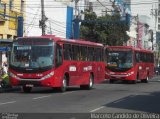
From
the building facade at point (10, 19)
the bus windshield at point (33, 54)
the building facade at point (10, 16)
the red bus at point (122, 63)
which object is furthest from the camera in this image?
the building facade at point (10, 16)

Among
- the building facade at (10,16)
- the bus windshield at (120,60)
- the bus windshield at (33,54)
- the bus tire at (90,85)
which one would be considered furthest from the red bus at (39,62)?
the building facade at (10,16)

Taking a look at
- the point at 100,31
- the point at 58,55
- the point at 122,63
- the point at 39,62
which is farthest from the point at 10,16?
the point at 100,31

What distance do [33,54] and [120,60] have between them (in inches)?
615

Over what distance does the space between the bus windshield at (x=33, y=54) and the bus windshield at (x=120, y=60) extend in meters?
15.0

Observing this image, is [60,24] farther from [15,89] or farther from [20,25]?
[15,89]

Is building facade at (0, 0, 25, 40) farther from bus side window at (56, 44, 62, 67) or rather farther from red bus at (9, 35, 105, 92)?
bus side window at (56, 44, 62, 67)

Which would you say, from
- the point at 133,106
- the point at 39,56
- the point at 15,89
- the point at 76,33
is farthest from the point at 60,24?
the point at 133,106

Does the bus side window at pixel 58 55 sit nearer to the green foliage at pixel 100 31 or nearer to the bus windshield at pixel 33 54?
the bus windshield at pixel 33 54

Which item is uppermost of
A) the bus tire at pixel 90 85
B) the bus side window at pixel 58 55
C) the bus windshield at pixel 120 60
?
the bus side window at pixel 58 55

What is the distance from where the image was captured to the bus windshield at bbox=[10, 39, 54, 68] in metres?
25.6

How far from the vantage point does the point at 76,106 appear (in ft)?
61.0

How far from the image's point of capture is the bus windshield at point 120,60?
131 feet

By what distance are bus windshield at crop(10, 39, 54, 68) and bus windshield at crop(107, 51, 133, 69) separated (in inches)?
589

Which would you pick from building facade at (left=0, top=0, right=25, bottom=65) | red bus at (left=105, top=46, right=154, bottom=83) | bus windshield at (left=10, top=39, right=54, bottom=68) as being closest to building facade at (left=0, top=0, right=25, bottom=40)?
building facade at (left=0, top=0, right=25, bottom=65)
